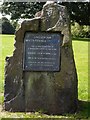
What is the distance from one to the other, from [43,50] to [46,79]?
62cm

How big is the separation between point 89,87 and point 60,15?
12.2 ft

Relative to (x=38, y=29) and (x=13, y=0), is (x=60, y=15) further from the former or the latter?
(x=13, y=0)

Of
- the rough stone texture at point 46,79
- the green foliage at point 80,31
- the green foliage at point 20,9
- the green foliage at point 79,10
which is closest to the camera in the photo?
the rough stone texture at point 46,79

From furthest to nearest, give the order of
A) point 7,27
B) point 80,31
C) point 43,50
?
point 80,31 → point 7,27 → point 43,50

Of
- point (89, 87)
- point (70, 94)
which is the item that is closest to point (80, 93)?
point (89, 87)

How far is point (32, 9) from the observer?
1768 inches

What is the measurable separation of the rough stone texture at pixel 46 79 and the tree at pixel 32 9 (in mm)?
36239

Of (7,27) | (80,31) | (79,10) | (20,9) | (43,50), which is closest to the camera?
(43,50)

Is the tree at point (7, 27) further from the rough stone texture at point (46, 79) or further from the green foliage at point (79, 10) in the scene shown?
the rough stone texture at point (46, 79)

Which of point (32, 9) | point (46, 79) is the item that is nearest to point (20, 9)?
point (32, 9)

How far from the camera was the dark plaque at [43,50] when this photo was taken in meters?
8.05

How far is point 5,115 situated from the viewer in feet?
25.9

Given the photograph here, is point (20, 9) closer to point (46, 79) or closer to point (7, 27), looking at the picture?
point (7, 27)

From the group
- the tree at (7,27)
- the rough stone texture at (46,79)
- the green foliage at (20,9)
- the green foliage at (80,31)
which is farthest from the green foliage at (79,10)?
the rough stone texture at (46,79)
